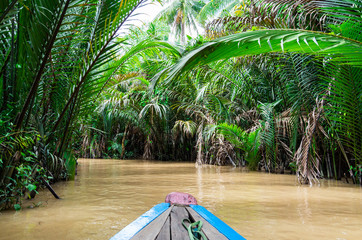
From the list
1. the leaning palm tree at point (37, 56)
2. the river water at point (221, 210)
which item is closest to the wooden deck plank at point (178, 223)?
the river water at point (221, 210)

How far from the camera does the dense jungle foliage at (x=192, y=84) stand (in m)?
2.84

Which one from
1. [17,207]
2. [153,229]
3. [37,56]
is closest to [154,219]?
[153,229]

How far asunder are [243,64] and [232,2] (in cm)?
1028

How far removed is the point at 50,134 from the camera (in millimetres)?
4230

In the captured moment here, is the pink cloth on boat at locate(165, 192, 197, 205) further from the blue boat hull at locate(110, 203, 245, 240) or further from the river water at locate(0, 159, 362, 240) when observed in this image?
the river water at locate(0, 159, 362, 240)

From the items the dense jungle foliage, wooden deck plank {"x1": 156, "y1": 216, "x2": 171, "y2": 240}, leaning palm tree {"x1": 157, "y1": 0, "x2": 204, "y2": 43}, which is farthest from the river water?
leaning palm tree {"x1": 157, "y1": 0, "x2": 204, "y2": 43}

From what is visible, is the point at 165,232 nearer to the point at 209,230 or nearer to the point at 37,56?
the point at 209,230

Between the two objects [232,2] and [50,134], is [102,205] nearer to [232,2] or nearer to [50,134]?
[50,134]

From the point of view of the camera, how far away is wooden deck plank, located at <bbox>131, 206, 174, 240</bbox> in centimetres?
144

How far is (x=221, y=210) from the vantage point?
9.98ft

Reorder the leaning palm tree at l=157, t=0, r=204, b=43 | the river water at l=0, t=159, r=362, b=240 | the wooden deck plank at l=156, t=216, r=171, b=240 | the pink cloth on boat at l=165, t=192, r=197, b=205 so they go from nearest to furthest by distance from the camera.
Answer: the wooden deck plank at l=156, t=216, r=171, b=240, the pink cloth on boat at l=165, t=192, r=197, b=205, the river water at l=0, t=159, r=362, b=240, the leaning palm tree at l=157, t=0, r=204, b=43

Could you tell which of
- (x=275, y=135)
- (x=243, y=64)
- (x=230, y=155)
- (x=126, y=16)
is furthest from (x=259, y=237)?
(x=230, y=155)

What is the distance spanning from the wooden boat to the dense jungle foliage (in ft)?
4.49

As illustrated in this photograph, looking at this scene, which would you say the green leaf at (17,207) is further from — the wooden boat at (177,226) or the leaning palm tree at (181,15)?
the leaning palm tree at (181,15)
